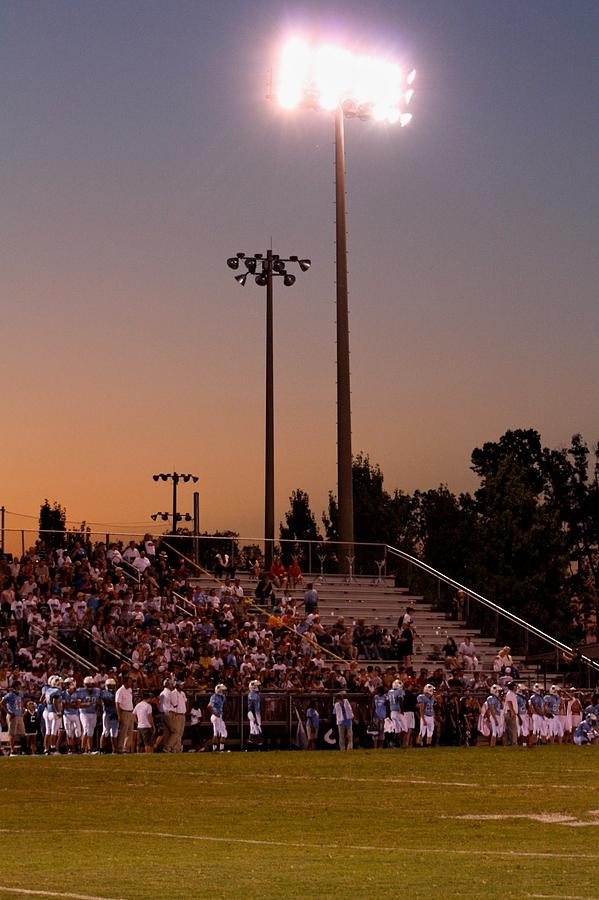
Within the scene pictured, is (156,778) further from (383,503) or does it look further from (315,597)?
(383,503)

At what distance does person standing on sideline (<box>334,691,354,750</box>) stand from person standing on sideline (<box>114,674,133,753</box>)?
4652mm

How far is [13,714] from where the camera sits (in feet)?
102

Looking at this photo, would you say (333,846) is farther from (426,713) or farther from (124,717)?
(426,713)

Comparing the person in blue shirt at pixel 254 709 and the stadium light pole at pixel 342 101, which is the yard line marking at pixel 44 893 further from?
the stadium light pole at pixel 342 101

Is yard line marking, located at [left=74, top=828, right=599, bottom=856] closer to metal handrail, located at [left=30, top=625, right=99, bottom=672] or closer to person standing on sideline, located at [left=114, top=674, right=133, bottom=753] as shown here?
person standing on sideline, located at [left=114, top=674, right=133, bottom=753]

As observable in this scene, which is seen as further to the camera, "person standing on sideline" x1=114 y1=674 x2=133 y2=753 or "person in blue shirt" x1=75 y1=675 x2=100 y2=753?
"person in blue shirt" x1=75 y1=675 x2=100 y2=753

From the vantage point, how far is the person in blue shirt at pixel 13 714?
102 ft

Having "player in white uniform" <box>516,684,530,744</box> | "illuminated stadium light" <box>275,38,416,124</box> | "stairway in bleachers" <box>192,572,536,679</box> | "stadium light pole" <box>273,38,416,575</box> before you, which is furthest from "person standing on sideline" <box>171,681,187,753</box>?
"illuminated stadium light" <box>275,38,416,124</box>

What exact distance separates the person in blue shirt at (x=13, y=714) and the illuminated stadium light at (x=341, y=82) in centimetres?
2223

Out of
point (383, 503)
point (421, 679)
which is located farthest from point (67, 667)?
point (383, 503)

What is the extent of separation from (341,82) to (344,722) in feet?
71.7

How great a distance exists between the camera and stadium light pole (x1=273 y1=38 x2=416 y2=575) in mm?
45438

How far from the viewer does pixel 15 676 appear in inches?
1259

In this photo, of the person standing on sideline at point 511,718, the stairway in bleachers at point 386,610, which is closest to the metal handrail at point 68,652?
the stairway in bleachers at point 386,610
